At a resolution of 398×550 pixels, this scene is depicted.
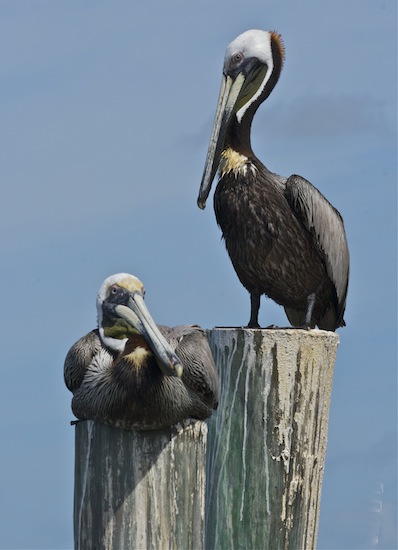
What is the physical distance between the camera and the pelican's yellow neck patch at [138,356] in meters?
6.55

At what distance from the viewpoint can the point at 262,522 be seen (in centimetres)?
838

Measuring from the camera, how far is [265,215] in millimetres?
9852

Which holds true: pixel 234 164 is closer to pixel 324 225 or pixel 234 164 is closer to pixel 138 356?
pixel 324 225

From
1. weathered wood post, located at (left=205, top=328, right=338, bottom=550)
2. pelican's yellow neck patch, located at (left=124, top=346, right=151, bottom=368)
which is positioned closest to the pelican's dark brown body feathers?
weathered wood post, located at (left=205, top=328, right=338, bottom=550)

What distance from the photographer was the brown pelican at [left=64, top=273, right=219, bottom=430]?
646 centimetres

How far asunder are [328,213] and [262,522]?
2.57 m

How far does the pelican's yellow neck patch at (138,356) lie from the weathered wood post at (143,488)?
31cm

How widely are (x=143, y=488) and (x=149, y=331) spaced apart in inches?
27.1

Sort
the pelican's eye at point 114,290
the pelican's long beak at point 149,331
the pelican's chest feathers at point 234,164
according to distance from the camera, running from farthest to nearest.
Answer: the pelican's chest feathers at point 234,164, the pelican's eye at point 114,290, the pelican's long beak at point 149,331

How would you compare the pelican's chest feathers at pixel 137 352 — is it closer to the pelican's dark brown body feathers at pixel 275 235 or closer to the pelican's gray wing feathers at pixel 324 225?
the pelican's dark brown body feathers at pixel 275 235

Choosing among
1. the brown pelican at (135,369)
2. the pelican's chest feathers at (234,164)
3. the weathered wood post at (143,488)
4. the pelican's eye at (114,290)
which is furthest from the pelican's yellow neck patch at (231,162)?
the weathered wood post at (143,488)

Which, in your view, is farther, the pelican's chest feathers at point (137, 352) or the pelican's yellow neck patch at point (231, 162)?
the pelican's yellow neck patch at point (231, 162)

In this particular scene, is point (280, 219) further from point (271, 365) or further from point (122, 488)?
point (122, 488)

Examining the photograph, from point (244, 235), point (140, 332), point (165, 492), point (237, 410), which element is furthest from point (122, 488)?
point (244, 235)
